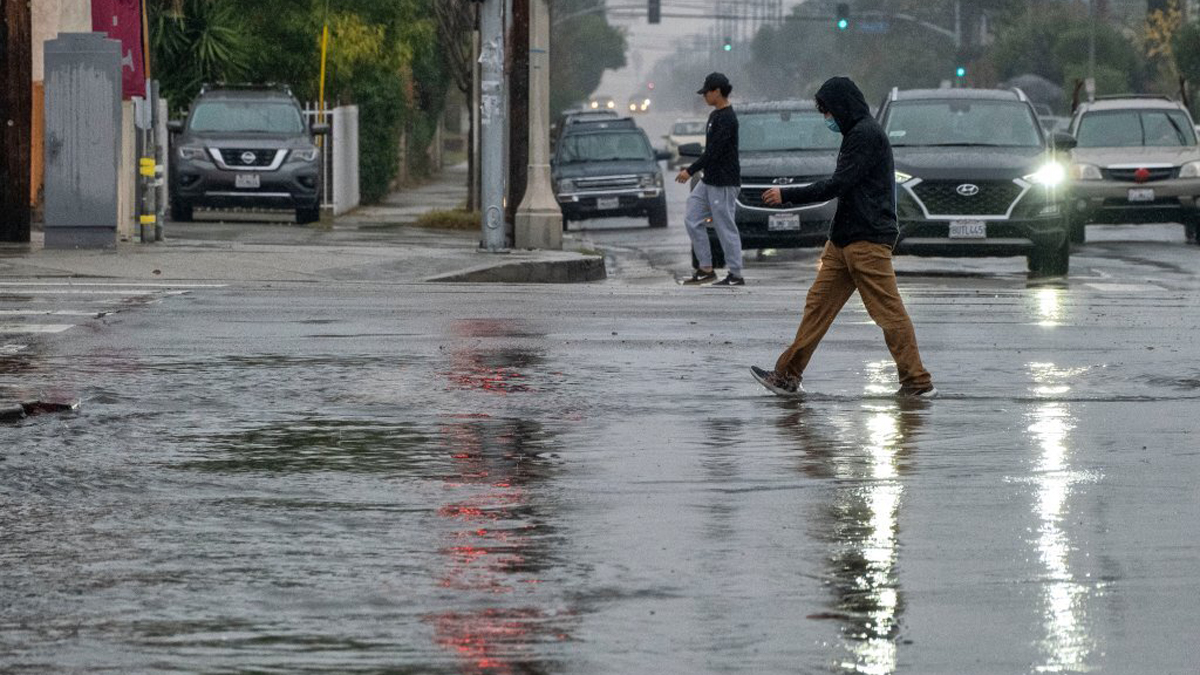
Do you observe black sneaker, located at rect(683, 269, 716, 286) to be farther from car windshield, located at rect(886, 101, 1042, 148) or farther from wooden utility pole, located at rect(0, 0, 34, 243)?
wooden utility pole, located at rect(0, 0, 34, 243)

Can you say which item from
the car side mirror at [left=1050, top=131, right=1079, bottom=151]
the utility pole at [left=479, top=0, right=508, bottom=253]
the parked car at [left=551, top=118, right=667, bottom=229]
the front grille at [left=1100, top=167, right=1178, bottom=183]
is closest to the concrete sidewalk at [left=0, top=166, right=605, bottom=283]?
the utility pole at [left=479, top=0, right=508, bottom=253]

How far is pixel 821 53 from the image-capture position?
17862cm

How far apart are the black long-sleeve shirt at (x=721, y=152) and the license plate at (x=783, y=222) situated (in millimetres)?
3698

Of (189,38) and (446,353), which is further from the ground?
(189,38)

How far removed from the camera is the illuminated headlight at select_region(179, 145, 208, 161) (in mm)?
30312

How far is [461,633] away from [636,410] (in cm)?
504

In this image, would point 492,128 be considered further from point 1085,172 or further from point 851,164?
point 851,164

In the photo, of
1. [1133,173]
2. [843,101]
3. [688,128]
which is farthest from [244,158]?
[688,128]

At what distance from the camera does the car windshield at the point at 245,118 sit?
31.4 meters

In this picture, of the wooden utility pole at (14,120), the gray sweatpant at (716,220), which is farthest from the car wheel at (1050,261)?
the wooden utility pole at (14,120)

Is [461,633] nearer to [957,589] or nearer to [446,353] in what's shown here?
[957,589]

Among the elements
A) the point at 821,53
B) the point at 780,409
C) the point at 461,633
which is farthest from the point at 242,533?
the point at 821,53

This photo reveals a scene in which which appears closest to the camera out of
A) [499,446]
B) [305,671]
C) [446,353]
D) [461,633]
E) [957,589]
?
[305,671]

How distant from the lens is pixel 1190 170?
2936 cm
